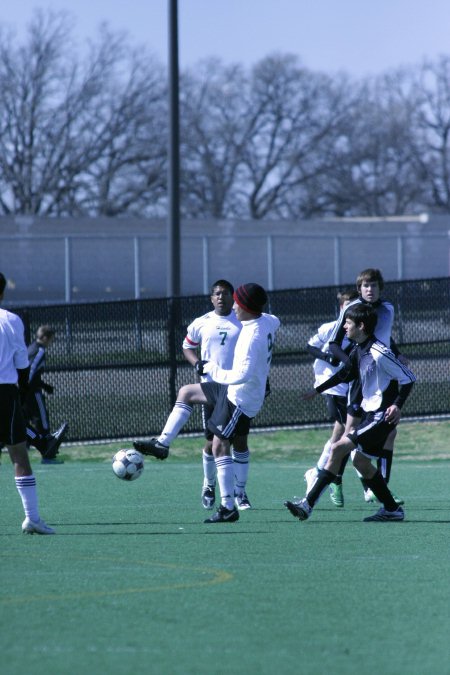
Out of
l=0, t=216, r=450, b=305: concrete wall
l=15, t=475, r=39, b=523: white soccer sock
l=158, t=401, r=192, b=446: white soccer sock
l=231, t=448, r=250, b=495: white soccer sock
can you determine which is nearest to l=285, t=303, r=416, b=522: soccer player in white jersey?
l=231, t=448, r=250, b=495: white soccer sock

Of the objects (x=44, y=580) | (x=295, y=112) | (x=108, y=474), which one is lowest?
(x=108, y=474)

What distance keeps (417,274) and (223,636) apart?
37863 millimetres

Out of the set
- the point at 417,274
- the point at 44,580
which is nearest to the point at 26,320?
the point at 44,580

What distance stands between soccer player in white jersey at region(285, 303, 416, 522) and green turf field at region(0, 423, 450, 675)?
1.54 feet

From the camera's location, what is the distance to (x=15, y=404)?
9.75 meters

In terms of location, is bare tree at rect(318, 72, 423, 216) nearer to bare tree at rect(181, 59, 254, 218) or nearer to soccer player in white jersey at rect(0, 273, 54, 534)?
bare tree at rect(181, 59, 254, 218)

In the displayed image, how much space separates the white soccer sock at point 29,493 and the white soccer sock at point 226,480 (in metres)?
1.53

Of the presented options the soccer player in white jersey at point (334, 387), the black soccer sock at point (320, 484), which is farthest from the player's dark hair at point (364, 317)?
the soccer player in white jersey at point (334, 387)

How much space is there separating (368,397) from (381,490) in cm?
84

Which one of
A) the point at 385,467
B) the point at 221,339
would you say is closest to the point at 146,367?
the point at 221,339

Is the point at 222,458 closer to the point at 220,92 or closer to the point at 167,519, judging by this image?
the point at 167,519

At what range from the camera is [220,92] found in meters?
68.6

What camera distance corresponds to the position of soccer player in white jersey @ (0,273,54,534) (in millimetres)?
9672

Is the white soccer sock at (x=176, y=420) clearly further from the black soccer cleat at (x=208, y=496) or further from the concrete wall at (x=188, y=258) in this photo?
the concrete wall at (x=188, y=258)
